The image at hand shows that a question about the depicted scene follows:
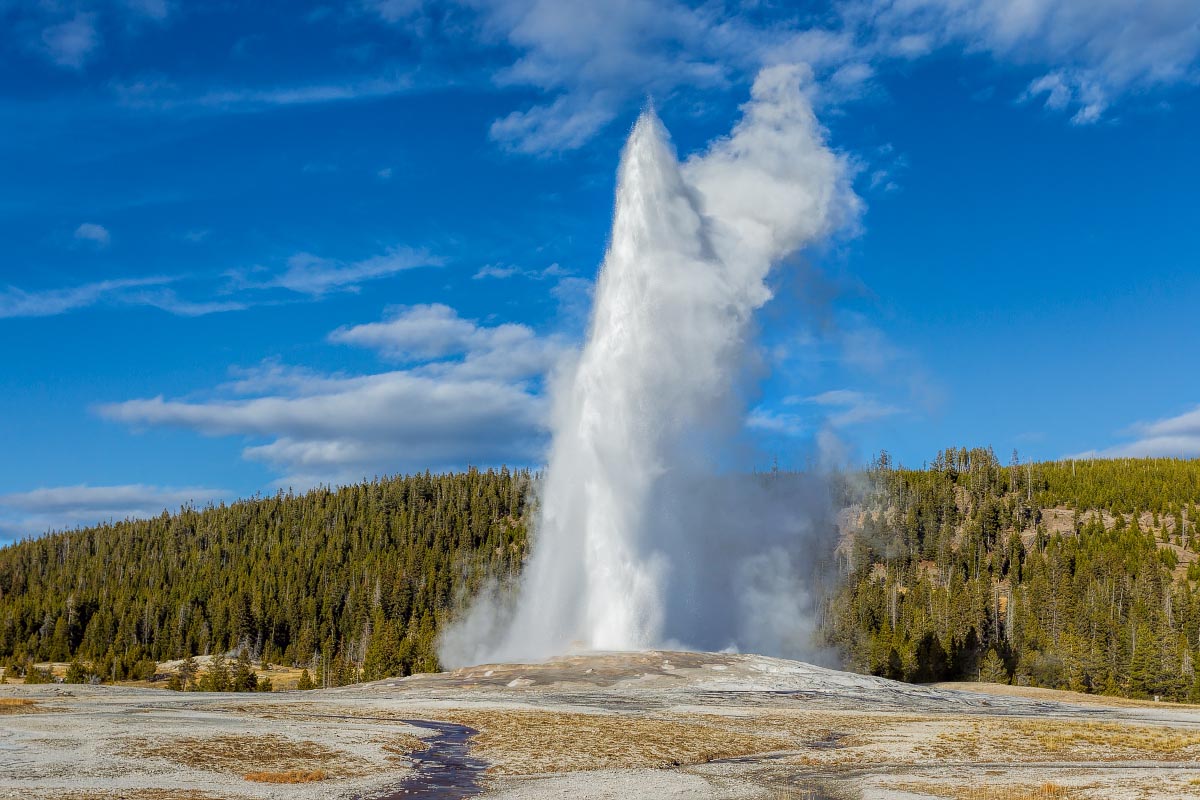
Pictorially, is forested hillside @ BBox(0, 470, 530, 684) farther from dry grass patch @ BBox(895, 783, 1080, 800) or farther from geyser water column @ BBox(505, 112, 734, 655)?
dry grass patch @ BBox(895, 783, 1080, 800)

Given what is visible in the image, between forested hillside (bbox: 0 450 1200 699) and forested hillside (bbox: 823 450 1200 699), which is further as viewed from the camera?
forested hillside (bbox: 0 450 1200 699)

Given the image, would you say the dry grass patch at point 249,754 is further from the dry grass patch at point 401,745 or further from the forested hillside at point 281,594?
the forested hillside at point 281,594

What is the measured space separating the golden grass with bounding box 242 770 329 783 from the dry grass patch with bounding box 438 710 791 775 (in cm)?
568

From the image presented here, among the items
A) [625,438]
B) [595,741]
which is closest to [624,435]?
[625,438]

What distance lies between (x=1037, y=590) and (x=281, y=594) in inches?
4557

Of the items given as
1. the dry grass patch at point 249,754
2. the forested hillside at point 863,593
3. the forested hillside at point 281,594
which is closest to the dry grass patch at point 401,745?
the dry grass patch at point 249,754

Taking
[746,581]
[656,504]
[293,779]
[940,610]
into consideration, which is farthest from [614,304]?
[940,610]

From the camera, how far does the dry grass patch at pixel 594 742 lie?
31.8 meters

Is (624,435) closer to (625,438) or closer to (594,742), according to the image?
(625,438)

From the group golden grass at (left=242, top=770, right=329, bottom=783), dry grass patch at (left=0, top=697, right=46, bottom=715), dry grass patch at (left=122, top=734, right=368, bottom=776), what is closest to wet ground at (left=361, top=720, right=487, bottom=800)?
dry grass patch at (left=122, top=734, right=368, bottom=776)

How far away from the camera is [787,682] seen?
61281 mm

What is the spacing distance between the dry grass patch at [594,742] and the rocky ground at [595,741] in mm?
142

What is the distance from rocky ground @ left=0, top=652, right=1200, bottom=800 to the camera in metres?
26.1

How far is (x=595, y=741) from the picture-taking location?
36.3 metres
